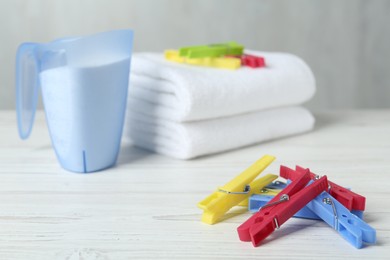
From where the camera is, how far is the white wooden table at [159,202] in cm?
58

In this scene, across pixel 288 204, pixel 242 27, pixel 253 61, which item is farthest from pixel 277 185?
pixel 242 27

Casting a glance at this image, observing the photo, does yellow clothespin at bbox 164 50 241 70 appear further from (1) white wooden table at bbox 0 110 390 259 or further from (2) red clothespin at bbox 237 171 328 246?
(2) red clothespin at bbox 237 171 328 246

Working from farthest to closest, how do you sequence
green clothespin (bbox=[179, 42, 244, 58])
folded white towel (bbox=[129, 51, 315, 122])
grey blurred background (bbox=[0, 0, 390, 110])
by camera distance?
grey blurred background (bbox=[0, 0, 390, 110]) → green clothespin (bbox=[179, 42, 244, 58]) → folded white towel (bbox=[129, 51, 315, 122])

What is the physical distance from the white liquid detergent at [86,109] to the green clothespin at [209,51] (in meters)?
0.17

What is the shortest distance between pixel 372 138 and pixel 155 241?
50 cm

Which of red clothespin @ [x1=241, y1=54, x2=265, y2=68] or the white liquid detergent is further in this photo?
red clothespin @ [x1=241, y1=54, x2=265, y2=68]

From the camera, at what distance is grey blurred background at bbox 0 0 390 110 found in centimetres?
155

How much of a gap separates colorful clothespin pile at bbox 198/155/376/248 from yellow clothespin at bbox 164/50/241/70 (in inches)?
11.7

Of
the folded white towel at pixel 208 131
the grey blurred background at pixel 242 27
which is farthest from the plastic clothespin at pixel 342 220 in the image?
the grey blurred background at pixel 242 27

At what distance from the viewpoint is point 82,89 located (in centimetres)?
77

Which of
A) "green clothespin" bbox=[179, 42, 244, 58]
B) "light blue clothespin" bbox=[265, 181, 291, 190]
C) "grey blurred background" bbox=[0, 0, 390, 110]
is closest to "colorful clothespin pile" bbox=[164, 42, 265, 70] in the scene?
"green clothespin" bbox=[179, 42, 244, 58]

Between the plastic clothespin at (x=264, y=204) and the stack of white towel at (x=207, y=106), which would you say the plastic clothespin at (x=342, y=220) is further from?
the stack of white towel at (x=207, y=106)

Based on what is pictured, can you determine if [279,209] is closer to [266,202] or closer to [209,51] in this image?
[266,202]

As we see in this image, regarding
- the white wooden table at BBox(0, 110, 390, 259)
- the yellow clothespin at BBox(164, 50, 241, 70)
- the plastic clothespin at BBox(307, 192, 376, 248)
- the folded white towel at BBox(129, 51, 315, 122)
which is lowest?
the white wooden table at BBox(0, 110, 390, 259)
